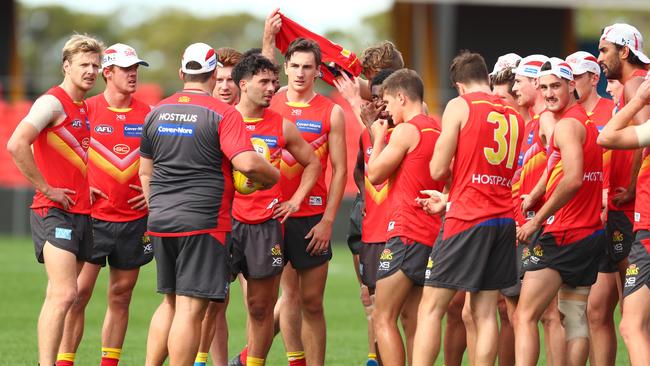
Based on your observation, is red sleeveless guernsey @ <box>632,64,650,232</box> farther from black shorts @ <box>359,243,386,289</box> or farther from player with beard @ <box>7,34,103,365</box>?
player with beard @ <box>7,34,103,365</box>

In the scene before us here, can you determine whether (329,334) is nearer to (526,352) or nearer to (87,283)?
(87,283)

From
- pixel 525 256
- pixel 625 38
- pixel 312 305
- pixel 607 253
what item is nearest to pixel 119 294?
pixel 312 305

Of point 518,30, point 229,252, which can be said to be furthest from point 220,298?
point 518,30

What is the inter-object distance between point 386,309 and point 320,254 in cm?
120

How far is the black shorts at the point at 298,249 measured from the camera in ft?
34.9

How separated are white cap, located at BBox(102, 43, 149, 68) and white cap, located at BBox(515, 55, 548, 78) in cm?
323

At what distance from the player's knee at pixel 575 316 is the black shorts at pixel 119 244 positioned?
379 centimetres

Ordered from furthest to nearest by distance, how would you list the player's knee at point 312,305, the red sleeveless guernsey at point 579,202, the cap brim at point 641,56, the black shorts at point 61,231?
the player's knee at point 312,305
the black shorts at point 61,231
the cap brim at point 641,56
the red sleeveless guernsey at point 579,202

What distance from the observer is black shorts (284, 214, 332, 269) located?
34.9ft

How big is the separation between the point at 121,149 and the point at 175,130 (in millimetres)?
2137

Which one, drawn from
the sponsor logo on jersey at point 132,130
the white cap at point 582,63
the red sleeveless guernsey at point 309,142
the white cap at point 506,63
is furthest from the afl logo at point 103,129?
the white cap at point 582,63

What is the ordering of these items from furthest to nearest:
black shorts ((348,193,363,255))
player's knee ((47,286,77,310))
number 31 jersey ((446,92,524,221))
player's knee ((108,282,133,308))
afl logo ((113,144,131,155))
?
1. black shorts ((348,193,363,255))
2. afl logo ((113,144,131,155))
3. player's knee ((108,282,133,308))
4. player's knee ((47,286,77,310))
5. number 31 jersey ((446,92,524,221))

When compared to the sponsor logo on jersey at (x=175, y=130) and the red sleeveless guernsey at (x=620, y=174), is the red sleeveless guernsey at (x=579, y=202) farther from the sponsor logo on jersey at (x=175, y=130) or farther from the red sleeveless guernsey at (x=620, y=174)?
the sponsor logo on jersey at (x=175, y=130)

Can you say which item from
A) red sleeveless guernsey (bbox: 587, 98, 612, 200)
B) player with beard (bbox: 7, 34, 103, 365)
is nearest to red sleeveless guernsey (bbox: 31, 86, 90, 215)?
player with beard (bbox: 7, 34, 103, 365)
